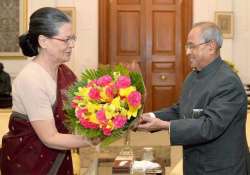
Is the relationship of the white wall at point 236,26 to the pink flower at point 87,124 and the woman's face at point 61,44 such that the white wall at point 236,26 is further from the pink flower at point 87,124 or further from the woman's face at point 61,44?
the pink flower at point 87,124

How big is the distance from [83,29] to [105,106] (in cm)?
563

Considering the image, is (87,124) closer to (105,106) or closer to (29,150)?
(105,106)

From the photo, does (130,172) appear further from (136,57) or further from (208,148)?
(136,57)

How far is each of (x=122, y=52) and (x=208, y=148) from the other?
5.27 metres

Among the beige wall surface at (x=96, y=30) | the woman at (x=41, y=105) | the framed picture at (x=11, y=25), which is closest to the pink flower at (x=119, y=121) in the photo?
the woman at (x=41, y=105)

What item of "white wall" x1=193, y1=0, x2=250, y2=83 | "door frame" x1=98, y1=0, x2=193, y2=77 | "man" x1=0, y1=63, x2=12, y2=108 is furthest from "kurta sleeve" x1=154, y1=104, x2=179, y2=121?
"white wall" x1=193, y1=0, x2=250, y2=83

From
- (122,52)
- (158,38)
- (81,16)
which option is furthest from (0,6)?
(158,38)

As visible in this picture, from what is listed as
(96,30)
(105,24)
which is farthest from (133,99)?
(105,24)

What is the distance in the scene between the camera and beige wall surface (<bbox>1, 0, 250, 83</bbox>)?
7578 millimetres

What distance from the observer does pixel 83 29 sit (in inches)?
300

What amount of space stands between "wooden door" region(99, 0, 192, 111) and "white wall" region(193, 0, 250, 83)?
0.22 metres

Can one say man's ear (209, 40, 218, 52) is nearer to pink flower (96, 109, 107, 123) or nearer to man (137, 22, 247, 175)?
man (137, 22, 247, 175)

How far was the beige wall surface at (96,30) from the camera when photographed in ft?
24.9

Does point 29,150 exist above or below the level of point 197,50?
below
